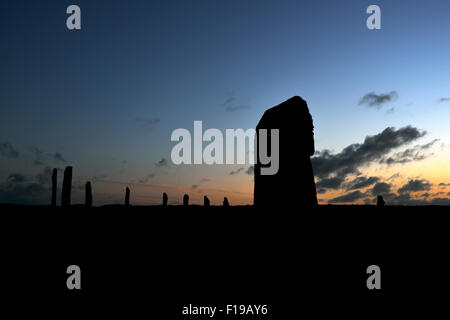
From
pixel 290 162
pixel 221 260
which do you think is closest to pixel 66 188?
pixel 221 260

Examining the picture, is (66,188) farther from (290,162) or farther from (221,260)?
(290,162)

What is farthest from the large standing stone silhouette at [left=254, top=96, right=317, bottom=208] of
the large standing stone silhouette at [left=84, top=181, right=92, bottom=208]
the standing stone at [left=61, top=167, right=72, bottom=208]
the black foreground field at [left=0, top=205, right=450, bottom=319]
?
the large standing stone silhouette at [left=84, top=181, right=92, bottom=208]

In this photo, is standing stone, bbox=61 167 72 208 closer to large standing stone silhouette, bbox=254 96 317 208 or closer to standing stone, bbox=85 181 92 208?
standing stone, bbox=85 181 92 208

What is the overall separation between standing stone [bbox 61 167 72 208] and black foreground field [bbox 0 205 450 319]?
341cm

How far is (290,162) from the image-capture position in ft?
40.2

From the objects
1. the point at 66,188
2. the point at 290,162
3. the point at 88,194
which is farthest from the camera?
the point at 88,194

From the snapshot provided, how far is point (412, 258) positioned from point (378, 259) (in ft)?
2.61

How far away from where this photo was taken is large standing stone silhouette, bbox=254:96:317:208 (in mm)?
12109

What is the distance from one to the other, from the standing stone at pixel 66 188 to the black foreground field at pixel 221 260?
3413 mm

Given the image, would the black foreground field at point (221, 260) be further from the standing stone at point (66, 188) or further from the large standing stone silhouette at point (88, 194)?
the large standing stone silhouette at point (88, 194)

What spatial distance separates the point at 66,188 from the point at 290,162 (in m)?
7.34

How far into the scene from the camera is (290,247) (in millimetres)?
8750
